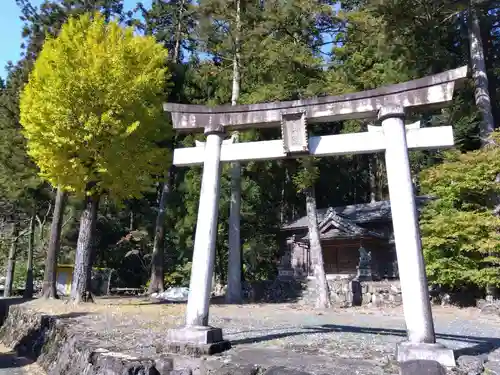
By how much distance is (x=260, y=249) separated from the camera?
22953 mm

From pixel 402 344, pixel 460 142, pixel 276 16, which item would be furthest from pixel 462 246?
pixel 276 16

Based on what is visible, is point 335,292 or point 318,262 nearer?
point 318,262

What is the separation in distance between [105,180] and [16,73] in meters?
10.5

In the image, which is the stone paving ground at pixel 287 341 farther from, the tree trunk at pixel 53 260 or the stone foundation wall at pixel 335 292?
the stone foundation wall at pixel 335 292

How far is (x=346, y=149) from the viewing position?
6980mm

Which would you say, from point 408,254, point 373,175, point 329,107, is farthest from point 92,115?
→ point 373,175

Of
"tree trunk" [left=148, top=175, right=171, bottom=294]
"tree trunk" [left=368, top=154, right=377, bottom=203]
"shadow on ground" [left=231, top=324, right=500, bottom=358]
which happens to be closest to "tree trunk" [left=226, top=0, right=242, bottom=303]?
"tree trunk" [left=148, top=175, right=171, bottom=294]

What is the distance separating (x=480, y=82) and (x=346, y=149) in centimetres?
1141

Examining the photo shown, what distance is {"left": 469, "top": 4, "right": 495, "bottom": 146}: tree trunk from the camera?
1512 centimetres

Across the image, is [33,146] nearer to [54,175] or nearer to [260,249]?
[54,175]

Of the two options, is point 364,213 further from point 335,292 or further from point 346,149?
point 346,149

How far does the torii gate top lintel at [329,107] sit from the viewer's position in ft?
21.0

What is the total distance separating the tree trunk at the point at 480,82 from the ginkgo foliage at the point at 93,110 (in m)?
11.7

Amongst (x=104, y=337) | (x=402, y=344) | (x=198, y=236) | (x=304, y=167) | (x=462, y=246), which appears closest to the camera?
(x=402, y=344)
